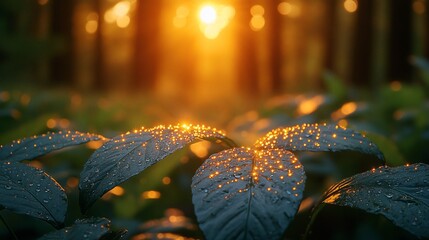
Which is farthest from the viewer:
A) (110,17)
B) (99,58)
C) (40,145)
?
(110,17)

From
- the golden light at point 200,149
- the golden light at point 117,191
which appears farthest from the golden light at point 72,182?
the golden light at point 200,149

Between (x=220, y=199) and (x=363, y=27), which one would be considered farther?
(x=363, y=27)

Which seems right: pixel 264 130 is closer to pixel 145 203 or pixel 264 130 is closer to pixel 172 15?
pixel 145 203

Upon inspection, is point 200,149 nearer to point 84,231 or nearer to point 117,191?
point 117,191

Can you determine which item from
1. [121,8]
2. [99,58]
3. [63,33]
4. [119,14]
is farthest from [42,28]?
[119,14]

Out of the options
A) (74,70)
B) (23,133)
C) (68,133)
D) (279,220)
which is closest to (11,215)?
(23,133)

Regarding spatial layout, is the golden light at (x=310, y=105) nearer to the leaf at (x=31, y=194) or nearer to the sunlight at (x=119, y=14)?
the leaf at (x=31, y=194)
